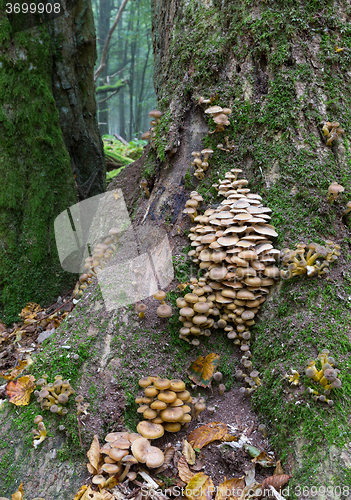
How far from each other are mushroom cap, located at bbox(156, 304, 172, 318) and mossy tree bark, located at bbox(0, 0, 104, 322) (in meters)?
2.87

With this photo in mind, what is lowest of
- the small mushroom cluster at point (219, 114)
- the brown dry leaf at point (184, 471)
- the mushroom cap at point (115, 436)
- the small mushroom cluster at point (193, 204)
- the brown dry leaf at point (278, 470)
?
the brown dry leaf at point (184, 471)

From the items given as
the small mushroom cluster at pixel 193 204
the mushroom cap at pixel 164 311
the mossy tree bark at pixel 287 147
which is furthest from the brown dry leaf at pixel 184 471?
the small mushroom cluster at pixel 193 204

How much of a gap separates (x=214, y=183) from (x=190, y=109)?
106cm

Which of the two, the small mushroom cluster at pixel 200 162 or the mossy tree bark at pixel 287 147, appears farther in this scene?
the small mushroom cluster at pixel 200 162

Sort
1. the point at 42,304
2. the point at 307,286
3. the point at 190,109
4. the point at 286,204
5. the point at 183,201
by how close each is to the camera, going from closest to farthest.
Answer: the point at 307,286
the point at 286,204
the point at 183,201
the point at 190,109
the point at 42,304

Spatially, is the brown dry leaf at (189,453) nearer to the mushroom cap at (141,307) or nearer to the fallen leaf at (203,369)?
the fallen leaf at (203,369)

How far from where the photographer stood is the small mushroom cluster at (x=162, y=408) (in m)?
2.45

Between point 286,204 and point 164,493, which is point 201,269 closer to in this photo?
point 286,204

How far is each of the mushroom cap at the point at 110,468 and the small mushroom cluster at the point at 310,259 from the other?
2059 millimetres

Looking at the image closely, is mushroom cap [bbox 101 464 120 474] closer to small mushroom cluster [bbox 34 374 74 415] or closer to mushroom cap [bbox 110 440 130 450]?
mushroom cap [bbox 110 440 130 450]

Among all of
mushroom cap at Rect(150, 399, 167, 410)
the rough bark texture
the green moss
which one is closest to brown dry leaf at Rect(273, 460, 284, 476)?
mushroom cap at Rect(150, 399, 167, 410)

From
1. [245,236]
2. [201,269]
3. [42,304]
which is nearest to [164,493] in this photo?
[201,269]

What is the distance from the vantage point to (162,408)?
8.16 ft

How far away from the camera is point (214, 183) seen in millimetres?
3650
